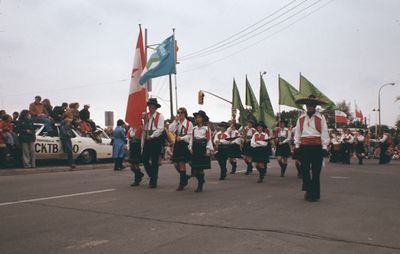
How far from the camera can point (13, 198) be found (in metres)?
8.02

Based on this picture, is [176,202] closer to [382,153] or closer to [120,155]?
[120,155]

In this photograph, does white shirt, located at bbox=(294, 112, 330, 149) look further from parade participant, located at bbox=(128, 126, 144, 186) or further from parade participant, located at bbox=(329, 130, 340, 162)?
parade participant, located at bbox=(329, 130, 340, 162)

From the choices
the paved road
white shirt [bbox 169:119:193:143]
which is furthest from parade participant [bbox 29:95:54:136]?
white shirt [bbox 169:119:193:143]

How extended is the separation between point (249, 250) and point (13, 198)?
538 cm

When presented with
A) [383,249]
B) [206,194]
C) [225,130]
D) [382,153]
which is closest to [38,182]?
[206,194]

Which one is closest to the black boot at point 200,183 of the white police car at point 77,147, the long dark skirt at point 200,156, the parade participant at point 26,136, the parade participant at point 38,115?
the long dark skirt at point 200,156

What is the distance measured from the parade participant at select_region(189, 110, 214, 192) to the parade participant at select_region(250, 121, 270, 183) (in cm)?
260

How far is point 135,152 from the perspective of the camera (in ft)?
33.6

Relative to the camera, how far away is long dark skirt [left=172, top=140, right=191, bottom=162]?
9.62 metres

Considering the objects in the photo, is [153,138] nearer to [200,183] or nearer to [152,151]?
[152,151]

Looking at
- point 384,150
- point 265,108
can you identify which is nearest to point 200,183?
point 265,108

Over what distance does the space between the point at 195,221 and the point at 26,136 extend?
32.7 feet

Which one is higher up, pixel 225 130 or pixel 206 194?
pixel 225 130

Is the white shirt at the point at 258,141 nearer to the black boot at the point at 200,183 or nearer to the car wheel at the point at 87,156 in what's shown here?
the black boot at the point at 200,183
